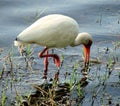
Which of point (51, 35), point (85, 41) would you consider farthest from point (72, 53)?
point (51, 35)

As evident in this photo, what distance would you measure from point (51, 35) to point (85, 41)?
0.81 m

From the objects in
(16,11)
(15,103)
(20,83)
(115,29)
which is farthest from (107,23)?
(15,103)

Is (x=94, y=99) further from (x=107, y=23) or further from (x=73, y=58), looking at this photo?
(x=107, y=23)

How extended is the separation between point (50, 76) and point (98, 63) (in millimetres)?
801

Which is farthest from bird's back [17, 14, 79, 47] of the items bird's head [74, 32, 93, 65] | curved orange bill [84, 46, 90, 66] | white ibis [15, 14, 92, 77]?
curved orange bill [84, 46, 90, 66]

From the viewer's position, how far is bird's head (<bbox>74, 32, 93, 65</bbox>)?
304 inches

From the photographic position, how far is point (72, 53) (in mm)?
8188

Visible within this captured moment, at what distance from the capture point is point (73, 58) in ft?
25.9

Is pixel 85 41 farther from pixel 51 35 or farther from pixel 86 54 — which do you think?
pixel 51 35

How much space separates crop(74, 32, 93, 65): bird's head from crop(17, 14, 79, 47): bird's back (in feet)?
0.54

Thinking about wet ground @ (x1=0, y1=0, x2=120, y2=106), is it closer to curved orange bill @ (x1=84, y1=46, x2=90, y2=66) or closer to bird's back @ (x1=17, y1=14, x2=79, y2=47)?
curved orange bill @ (x1=84, y1=46, x2=90, y2=66)

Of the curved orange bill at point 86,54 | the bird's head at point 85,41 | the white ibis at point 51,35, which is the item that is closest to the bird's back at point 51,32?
the white ibis at point 51,35

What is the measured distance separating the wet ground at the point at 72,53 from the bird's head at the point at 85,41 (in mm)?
122

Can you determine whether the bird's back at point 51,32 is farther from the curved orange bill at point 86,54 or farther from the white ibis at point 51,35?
the curved orange bill at point 86,54
